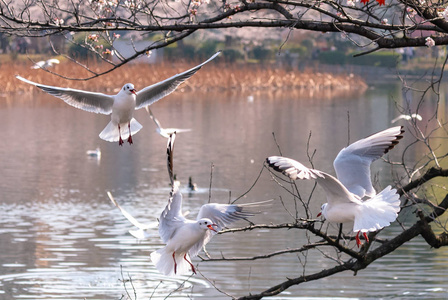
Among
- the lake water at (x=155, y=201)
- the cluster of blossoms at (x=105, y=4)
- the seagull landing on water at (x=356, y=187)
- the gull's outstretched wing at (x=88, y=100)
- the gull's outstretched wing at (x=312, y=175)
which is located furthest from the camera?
the lake water at (x=155, y=201)

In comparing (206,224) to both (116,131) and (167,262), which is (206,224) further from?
(116,131)

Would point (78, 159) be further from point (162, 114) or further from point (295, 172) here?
point (295, 172)

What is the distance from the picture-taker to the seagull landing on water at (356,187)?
5.75m

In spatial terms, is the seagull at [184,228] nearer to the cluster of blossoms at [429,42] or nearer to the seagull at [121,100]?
the seagull at [121,100]

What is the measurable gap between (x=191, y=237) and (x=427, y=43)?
6.60 feet

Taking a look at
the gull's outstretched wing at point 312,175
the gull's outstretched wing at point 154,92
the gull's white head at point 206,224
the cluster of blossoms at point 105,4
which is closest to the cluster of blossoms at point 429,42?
the gull's outstretched wing at point 312,175

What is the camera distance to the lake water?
39.0 feet

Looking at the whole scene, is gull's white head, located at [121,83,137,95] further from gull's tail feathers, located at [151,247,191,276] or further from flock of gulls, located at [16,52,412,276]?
gull's tail feathers, located at [151,247,191,276]

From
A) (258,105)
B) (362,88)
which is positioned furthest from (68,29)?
(362,88)

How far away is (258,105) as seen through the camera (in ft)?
125

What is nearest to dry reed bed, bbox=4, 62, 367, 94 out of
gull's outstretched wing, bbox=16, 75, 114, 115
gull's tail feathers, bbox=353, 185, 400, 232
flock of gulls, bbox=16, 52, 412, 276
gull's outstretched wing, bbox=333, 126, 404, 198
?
gull's outstretched wing, bbox=16, 75, 114, 115

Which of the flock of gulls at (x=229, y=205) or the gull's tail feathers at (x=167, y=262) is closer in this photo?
the flock of gulls at (x=229, y=205)

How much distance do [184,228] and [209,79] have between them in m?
37.4

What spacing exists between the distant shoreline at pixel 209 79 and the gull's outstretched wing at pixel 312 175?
2950 cm
